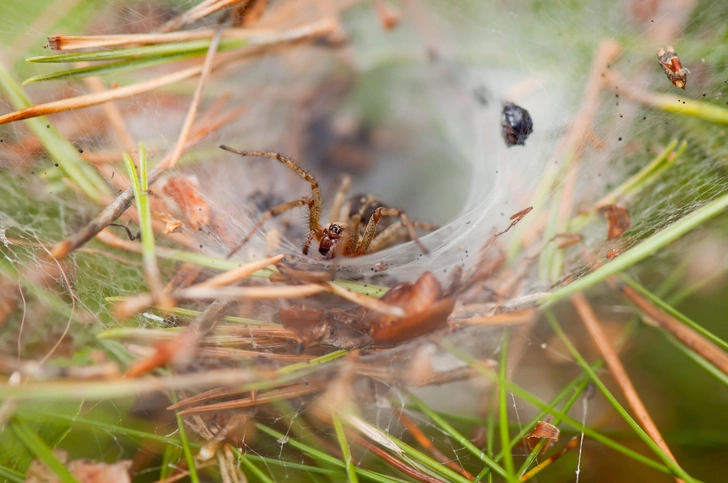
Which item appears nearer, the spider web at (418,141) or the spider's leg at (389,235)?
the spider web at (418,141)

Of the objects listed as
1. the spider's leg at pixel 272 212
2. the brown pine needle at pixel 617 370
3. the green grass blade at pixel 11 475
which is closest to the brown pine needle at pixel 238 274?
the spider's leg at pixel 272 212

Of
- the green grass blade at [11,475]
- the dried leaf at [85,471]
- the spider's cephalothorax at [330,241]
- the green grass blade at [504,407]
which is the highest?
the spider's cephalothorax at [330,241]

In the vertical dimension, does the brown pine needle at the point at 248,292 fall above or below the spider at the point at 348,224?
below

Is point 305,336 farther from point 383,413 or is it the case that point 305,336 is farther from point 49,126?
point 49,126

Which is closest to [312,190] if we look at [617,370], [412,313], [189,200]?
[189,200]

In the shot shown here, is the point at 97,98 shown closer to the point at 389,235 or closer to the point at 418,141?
the point at 389,235

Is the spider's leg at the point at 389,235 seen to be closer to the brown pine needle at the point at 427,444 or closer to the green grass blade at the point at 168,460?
the brown pine needle at the point at 427,444

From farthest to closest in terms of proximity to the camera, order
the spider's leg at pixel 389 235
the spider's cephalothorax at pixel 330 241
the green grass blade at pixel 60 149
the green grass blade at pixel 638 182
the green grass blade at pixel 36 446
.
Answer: the spider's leg at pixel 389 235
the spider's cephalothorax at pixel 330 241
the green grass blade at pixel 638 182
the green grass blade at pixel 60 149
the green grass blade at pixel 36 446
